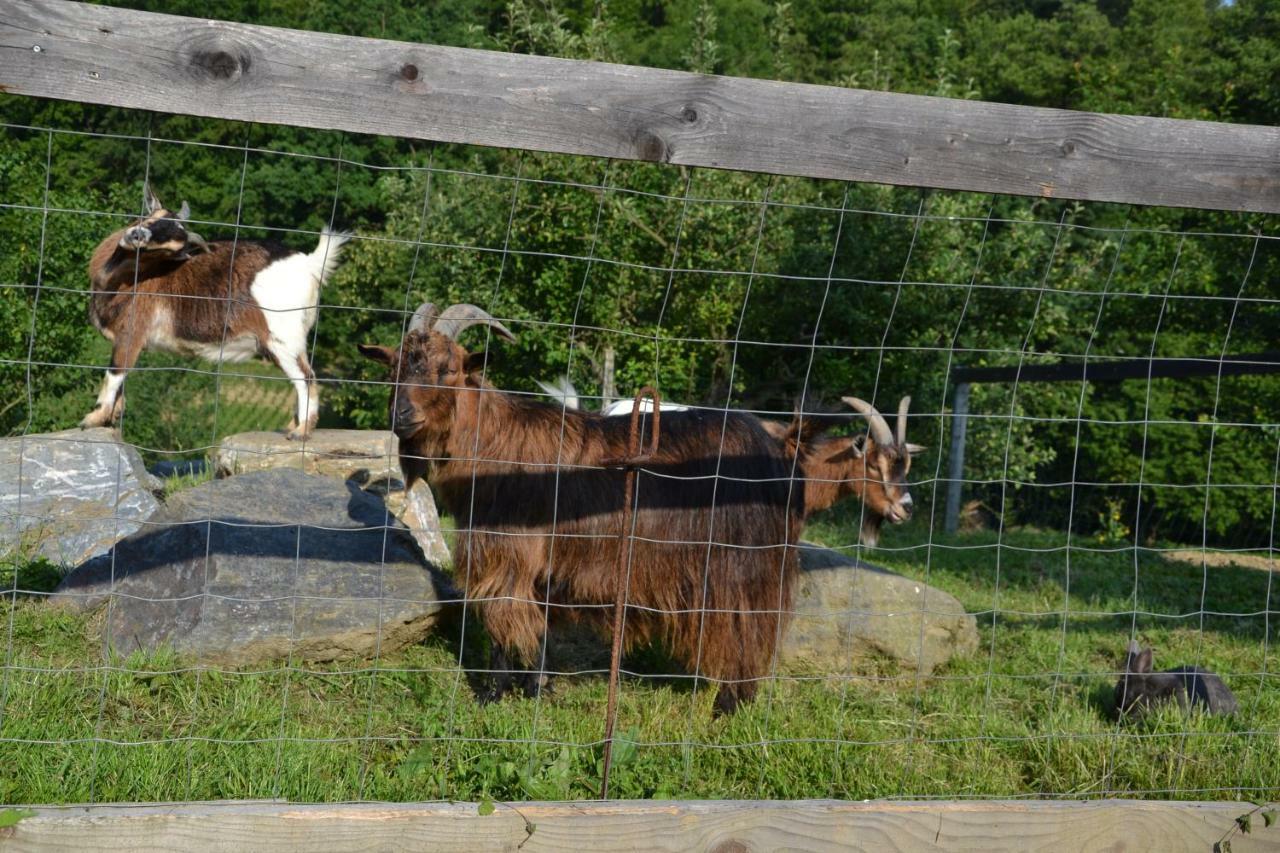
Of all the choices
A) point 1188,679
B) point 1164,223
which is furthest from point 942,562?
point 1164,223

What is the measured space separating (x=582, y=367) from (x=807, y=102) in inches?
340

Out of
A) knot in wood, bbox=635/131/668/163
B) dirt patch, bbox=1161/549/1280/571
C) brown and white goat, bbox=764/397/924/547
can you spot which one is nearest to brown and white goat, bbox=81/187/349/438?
brown and white goat, bbox=764/397/924/547

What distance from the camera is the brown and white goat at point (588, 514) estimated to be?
15.7 ft

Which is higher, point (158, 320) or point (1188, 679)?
point (158, 320)

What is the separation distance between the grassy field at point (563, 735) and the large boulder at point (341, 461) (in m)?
2.30

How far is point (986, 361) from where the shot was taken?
13.4m

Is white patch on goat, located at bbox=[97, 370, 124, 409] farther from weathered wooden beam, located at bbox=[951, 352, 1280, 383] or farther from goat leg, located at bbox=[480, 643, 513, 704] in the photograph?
weathered wooden beam, located at bbox=[951, 352, 1280, 383]

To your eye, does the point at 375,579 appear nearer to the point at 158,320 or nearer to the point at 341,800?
the point at 341,800

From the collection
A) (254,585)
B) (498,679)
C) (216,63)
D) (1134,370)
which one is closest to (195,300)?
(254,585)

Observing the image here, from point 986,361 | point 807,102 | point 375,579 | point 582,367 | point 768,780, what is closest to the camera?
point 807,102

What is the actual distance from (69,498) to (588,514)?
3.76 meters

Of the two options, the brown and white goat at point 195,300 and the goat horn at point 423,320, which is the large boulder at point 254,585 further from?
the brown and white goat at point 195,300

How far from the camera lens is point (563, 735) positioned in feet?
13.0

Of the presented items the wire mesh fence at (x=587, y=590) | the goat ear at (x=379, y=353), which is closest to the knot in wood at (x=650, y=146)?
the wire mesh fence at (x=587, y=590)
